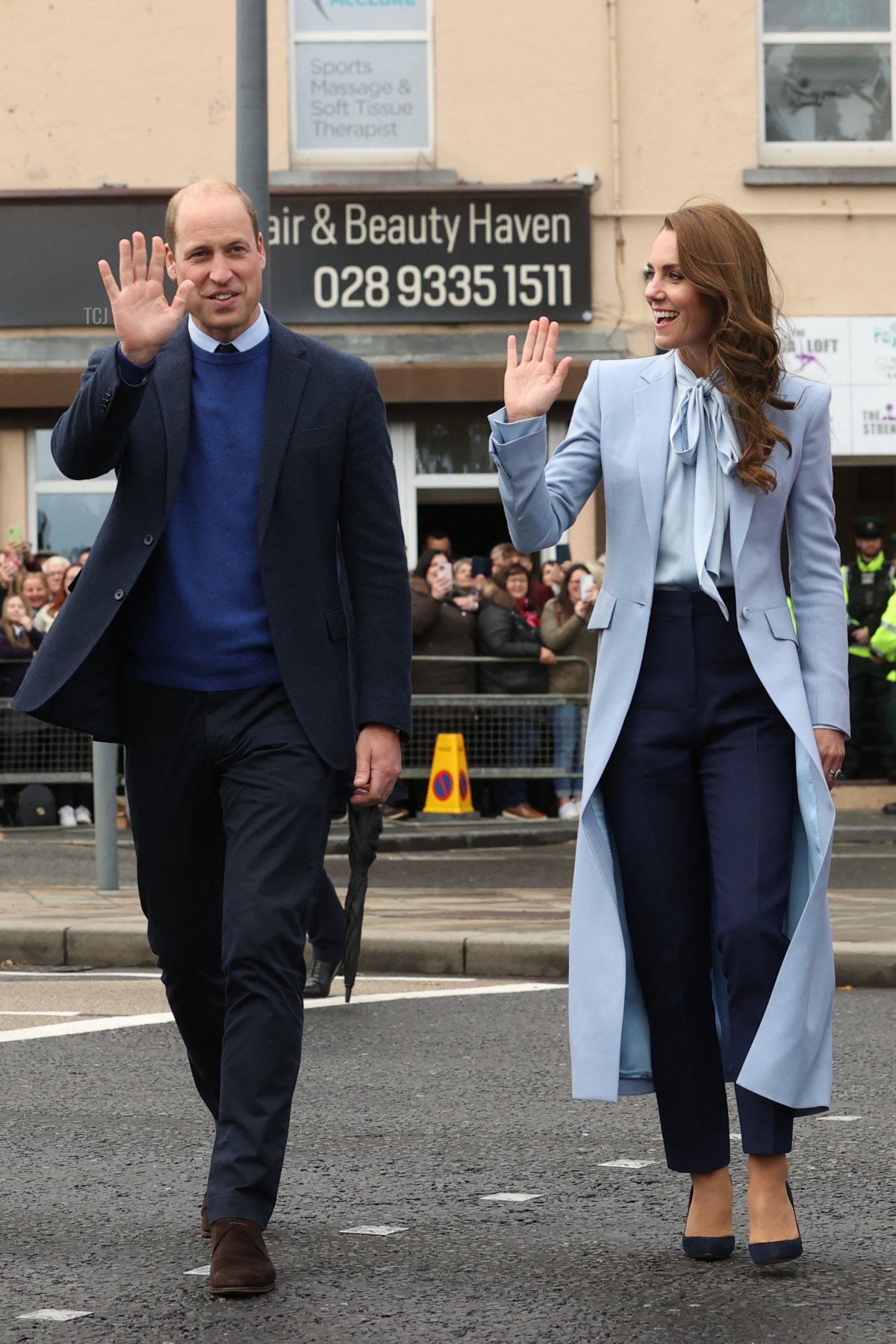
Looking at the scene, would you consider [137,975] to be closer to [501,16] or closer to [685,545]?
[685,545]

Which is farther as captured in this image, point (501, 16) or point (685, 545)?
point (501, 16)

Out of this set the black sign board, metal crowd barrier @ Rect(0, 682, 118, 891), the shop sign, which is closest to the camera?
metal crowd barrier @ Rect(0, 682, 118, 891)

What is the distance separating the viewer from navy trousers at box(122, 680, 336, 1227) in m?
4.11

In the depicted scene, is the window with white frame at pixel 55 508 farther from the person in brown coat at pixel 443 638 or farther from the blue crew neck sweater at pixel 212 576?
the blue crew neck sweater at pixel 212 576

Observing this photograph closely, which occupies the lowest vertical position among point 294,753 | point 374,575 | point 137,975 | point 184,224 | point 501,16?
point 137,975

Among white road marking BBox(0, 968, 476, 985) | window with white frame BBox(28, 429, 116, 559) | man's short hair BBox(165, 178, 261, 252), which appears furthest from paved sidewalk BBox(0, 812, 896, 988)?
man's short hair BBox(165, 178, 261, 252)

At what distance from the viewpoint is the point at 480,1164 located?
17.6ft

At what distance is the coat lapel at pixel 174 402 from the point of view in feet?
14.1

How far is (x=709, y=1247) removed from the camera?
4297mm

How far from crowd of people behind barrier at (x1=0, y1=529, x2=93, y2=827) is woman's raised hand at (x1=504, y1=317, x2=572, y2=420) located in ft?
34.5

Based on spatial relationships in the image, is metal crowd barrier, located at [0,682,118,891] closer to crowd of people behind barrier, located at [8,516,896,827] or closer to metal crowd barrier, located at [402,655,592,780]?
crowd of people behind barrier, located at [8,516,896,827]

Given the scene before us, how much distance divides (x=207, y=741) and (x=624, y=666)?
2.66ft

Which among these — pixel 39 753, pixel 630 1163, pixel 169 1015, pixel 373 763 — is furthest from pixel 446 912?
pixel 373 763

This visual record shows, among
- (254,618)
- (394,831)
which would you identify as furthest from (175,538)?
(394,831)
